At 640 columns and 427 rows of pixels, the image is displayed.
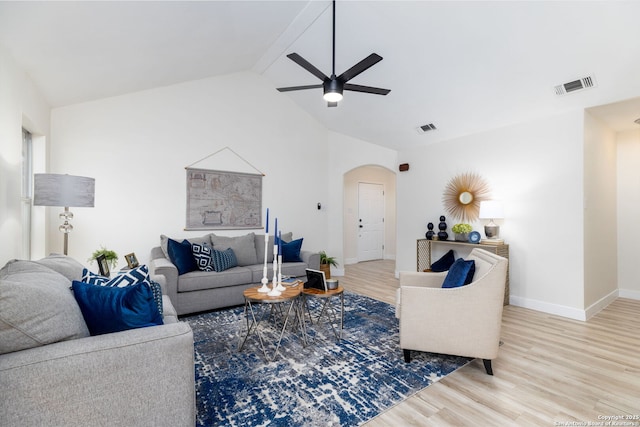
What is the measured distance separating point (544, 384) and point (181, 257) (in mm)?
3695

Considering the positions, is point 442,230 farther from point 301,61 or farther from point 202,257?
point 202,257

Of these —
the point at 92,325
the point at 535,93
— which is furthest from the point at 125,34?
the point at 535,93

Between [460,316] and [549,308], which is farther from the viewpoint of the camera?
[549,308]

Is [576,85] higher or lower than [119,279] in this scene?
higher

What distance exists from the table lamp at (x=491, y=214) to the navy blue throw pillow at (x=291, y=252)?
2635mm

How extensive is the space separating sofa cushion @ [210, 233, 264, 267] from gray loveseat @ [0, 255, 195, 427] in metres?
2.82

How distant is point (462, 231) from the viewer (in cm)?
438

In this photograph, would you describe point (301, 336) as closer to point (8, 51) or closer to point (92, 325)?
point (92, 325)

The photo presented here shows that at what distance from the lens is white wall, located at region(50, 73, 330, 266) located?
12.3ft

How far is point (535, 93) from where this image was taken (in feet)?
11.1

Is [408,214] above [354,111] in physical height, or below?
below

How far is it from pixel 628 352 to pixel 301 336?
2.88 m

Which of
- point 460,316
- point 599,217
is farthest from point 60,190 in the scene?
point 599,217

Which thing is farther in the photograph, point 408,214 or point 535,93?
point 408,214
